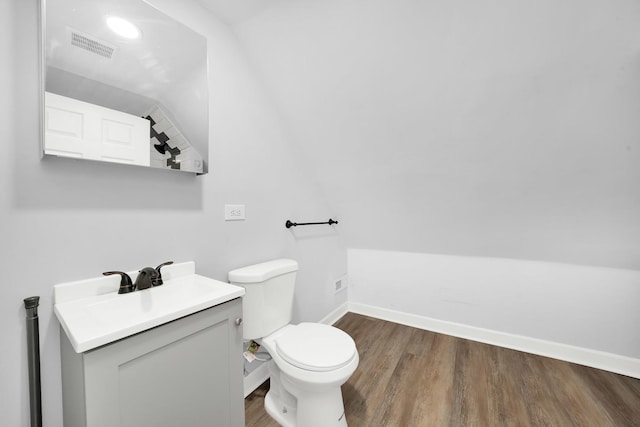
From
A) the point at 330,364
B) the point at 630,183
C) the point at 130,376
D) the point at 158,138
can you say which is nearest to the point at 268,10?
the point at 158,138

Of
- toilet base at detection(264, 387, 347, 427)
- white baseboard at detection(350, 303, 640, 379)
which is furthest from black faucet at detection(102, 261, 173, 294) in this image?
white baseboard at detection(350, 303, 640, 379)

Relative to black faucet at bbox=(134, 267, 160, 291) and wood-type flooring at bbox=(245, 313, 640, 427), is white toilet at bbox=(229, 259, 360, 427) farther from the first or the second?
black faucet at bbox=(134, 267, 160, 291)

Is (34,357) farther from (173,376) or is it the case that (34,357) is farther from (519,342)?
(519,342)

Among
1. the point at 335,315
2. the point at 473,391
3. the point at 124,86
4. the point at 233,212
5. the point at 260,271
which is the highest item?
the point at 124,86

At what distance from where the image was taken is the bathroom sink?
0.68 meters

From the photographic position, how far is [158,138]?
114 cm

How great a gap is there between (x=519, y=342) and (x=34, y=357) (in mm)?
2964

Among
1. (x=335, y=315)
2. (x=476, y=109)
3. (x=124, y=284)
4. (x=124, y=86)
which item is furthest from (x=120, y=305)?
(x=335, y=315)

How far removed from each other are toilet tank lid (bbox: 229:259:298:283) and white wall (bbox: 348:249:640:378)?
138 cm

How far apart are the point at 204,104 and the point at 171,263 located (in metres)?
0.80

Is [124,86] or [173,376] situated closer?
[173,376]

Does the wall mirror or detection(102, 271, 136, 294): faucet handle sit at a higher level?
the wall mirror

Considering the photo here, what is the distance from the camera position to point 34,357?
0.82 m

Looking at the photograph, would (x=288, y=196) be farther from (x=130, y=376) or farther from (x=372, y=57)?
(x=130, y=376)
